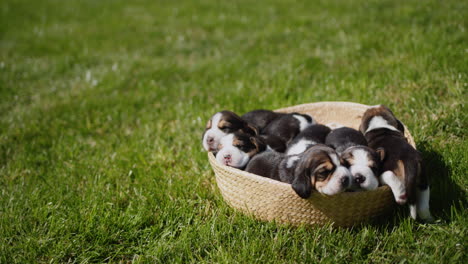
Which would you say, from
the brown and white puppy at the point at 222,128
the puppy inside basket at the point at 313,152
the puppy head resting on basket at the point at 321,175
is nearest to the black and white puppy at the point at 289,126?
the puppy inside basket at the point at 313,152

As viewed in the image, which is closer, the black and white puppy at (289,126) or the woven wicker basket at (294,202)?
the woven wicker basket at (294,202)

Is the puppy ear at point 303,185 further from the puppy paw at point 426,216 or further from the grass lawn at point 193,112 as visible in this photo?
the puppy paw at point 426,216

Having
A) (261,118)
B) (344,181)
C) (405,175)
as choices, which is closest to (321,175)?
(344,181)

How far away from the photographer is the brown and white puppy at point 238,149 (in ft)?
13.7

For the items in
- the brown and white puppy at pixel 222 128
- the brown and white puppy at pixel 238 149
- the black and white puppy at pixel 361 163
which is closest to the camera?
the black and white puppy at pixel 361 163

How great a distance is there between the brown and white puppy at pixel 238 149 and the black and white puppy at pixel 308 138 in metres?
0.31

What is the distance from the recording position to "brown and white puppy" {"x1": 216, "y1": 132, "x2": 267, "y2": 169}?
13.7ft

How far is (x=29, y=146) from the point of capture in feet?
18.9

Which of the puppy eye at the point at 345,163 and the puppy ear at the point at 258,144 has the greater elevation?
the puppy eye at the point at 345,163

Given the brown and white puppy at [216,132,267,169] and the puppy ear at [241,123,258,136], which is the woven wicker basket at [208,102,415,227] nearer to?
the brown and white puppy at [216,132,267,169]

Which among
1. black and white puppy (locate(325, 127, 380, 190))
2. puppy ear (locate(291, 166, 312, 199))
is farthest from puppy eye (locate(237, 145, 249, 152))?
puppy ear (locate(291, 166, 312, 199))

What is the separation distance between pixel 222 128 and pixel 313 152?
1.42 metres

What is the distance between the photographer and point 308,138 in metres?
4.41

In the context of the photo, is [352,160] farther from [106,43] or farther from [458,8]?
[106,43]
